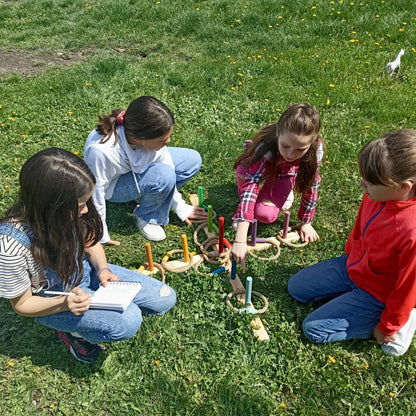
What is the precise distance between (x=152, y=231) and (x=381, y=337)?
2.12 metres

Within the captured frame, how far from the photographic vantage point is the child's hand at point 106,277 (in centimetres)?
282

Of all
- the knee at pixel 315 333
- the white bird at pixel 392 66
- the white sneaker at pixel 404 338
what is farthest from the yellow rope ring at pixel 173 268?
the white bird at pixel 392 66

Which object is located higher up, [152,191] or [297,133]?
[297,133]

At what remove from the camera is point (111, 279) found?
2.87m

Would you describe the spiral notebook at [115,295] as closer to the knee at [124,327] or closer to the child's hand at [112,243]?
the knee at [124,327]

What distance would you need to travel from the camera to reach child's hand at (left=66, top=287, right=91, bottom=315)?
2439 mm

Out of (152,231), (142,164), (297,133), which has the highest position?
(297,133)

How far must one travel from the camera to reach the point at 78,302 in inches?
97.3

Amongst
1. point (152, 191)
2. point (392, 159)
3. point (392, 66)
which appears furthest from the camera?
point (392, 66)

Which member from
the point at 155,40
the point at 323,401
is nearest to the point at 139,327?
the point at 323,401

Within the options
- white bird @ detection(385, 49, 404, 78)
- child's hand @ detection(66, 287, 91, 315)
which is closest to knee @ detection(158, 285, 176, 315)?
child's hand @ detection(66, 287, 91, 315)

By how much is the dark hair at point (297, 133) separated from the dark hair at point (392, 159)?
25.5 inches

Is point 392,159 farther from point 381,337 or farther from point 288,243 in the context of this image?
point 288,243

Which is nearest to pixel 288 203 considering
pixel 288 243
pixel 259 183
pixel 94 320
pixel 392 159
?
pixel 288 243
